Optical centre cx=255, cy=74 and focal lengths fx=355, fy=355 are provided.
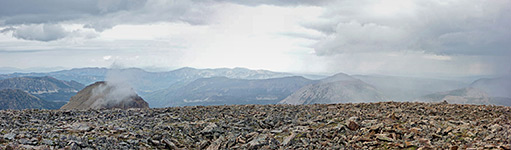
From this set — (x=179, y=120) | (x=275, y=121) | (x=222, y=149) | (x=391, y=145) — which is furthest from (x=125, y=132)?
(x=391, y=145)

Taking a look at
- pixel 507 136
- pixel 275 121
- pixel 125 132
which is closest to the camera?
pixel 507 136

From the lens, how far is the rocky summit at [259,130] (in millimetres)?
21484

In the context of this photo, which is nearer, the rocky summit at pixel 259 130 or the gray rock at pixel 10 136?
the rocky summit at pixel 259 130

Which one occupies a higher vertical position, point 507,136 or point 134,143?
point 507,136

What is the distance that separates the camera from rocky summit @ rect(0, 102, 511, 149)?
846 inches

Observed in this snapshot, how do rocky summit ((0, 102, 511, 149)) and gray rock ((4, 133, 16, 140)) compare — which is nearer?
rocky summit ((0, 102, 511, 149))

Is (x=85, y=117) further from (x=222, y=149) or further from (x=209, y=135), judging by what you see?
(x=222, y=149)

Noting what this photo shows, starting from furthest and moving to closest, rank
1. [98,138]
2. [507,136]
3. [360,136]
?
[98,138] < [360,136] < [507,136]

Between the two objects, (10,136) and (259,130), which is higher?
(259,130)

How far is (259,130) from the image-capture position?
27.4 metres

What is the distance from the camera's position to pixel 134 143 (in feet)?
80.5

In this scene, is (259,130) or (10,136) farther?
(259,130)

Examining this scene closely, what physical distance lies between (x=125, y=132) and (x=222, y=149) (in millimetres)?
8186

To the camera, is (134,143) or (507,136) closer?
(507,136)
